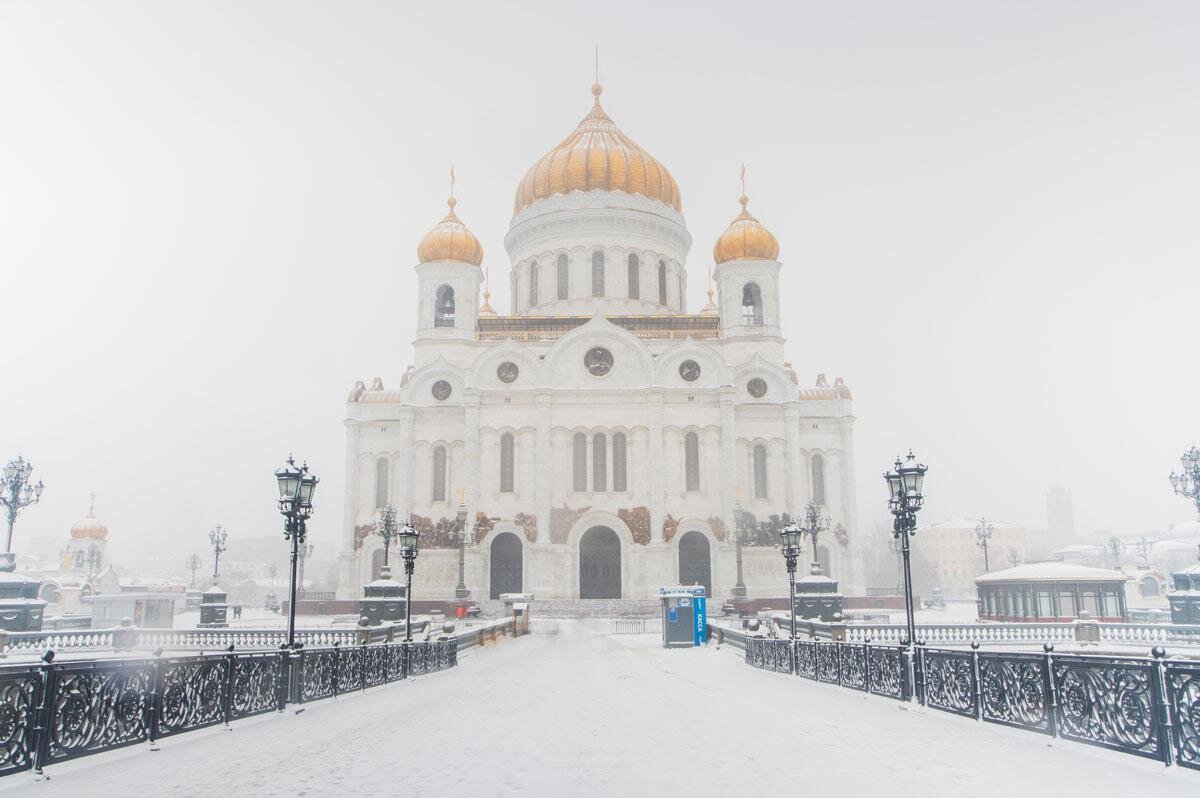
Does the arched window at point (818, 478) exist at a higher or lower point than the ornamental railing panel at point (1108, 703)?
higher

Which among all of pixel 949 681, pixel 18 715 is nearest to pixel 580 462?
pixel 949 681

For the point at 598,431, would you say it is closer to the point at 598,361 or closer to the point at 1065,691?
the point at 598,361

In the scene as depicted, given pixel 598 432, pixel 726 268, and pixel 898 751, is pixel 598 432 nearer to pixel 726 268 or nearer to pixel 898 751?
pixel 726 268

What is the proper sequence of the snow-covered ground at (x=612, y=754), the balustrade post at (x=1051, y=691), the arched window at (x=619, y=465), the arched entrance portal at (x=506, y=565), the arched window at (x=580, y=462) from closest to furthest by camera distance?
the snow-covered ground at (x=612, y=754), the balustrade post at (x=1051, y=691), the arched entrance portal at (x=506, y=565), the arched window at (x=619, y=465), the arched window at (x=580, y=462)

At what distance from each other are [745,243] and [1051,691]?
38.3 m

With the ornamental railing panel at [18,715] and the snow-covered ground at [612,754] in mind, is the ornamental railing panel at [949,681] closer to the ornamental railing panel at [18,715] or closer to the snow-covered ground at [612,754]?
the snow-covered ground at [612,754]

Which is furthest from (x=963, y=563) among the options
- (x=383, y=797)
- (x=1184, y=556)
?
(x=383, y=797)

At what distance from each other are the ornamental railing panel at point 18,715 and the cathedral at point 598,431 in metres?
32.1

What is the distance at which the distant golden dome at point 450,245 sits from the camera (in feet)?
150

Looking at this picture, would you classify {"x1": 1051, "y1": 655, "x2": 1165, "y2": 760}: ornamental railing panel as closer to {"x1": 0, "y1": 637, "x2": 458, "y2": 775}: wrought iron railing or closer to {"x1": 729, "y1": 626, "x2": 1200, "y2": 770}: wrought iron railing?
{"x1": 729, "y1": 626, "x2": 1200, "y2": 770}: wrought iron railing

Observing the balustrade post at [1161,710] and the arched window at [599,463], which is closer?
the balustrade post at [1161,710]

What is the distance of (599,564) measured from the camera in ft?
134

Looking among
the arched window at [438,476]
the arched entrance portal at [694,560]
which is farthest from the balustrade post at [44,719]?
A: the arched window at [438,476]

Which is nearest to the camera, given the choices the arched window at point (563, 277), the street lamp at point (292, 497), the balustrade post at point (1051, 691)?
the balustrade post at point (1051, 691)
